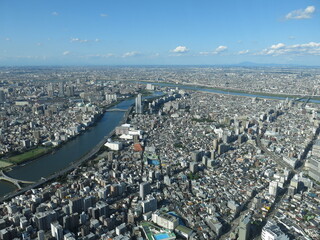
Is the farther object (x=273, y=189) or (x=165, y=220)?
(x=273, y=189)

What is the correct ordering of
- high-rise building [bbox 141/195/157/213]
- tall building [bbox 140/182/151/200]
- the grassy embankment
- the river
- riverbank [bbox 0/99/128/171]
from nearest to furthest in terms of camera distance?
high-rise building [bbox 141/195/157/213] < tall building [bbox 140/182/151/200] < the river < riverbank [bbox 0/99/128/171] < the grassy embankment

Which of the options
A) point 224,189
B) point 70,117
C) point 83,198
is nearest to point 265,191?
point 224,189

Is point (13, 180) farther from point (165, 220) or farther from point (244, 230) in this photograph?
point (244, 230)

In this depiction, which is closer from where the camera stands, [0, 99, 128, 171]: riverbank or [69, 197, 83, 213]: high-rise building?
[69, 197, 83, 213]: high-rise building

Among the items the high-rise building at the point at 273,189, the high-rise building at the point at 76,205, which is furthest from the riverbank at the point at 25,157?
the high-rise building at the point at 273,189

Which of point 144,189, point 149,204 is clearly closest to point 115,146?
point 144,189

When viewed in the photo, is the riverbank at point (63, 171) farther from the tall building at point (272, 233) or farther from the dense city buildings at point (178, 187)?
the tall building at point (272, 233)

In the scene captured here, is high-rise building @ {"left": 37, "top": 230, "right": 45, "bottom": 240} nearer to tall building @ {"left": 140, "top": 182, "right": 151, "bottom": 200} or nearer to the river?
tall building @ {"left": 140, "top": 182, "right": 151, "bottom": 200}

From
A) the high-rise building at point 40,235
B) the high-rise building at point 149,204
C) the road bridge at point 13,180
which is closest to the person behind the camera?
the high-rise building at point 40,235

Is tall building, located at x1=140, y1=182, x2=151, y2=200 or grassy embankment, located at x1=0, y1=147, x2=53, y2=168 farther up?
tall building, located at x1=140, y1=182, x2=151, y2=200

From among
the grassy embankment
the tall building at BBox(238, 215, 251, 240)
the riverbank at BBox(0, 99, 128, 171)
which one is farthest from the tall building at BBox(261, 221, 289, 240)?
the grassy embankment

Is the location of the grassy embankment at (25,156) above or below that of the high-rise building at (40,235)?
below

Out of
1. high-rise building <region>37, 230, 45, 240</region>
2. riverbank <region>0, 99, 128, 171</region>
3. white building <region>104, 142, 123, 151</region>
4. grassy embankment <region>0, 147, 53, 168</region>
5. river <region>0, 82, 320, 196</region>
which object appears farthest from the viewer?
white building <region>104, 142, 123, 151</region>
